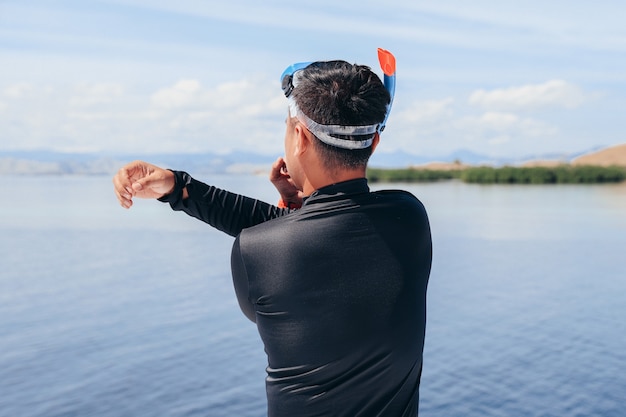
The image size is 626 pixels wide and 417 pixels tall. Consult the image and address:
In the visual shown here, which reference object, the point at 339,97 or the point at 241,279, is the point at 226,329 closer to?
Result: the point at 241,279

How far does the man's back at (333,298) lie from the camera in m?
1.60

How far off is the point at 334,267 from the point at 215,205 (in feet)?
1.40

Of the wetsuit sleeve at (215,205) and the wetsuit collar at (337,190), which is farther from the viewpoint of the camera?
the wetsuit sleeve at (215,205)

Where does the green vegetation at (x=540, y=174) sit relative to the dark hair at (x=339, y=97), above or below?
below

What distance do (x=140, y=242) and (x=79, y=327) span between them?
30.8ft

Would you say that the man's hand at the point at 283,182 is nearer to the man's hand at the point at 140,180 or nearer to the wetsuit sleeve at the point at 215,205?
the wetsuit sleeve at the point at 215,205

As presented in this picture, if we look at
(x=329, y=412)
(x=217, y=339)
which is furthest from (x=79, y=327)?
(x=329, y=412)

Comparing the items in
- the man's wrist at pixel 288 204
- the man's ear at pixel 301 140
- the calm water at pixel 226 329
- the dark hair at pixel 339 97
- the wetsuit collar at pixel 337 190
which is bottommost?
the calm water at pixel 226 329

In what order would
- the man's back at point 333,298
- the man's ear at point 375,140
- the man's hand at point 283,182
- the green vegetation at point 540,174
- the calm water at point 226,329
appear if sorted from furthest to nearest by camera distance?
1. the green vegetation at point 540,174
2. the calm water at point 226,329
3. the man's hand at point 283,182
4. the man's ear at point 375,140
5. the man's back at point 333,298

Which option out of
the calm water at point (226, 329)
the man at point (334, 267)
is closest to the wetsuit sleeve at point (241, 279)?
the man at point (334, 267)

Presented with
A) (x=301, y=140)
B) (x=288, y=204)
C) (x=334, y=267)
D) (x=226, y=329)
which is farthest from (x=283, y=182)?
(x=226, y=329)

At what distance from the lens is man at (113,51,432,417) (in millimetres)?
1600

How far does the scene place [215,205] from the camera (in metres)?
1.87

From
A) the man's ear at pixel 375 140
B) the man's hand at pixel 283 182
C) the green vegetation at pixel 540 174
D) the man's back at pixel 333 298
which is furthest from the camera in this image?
the green vegetation at pixel 540 174
